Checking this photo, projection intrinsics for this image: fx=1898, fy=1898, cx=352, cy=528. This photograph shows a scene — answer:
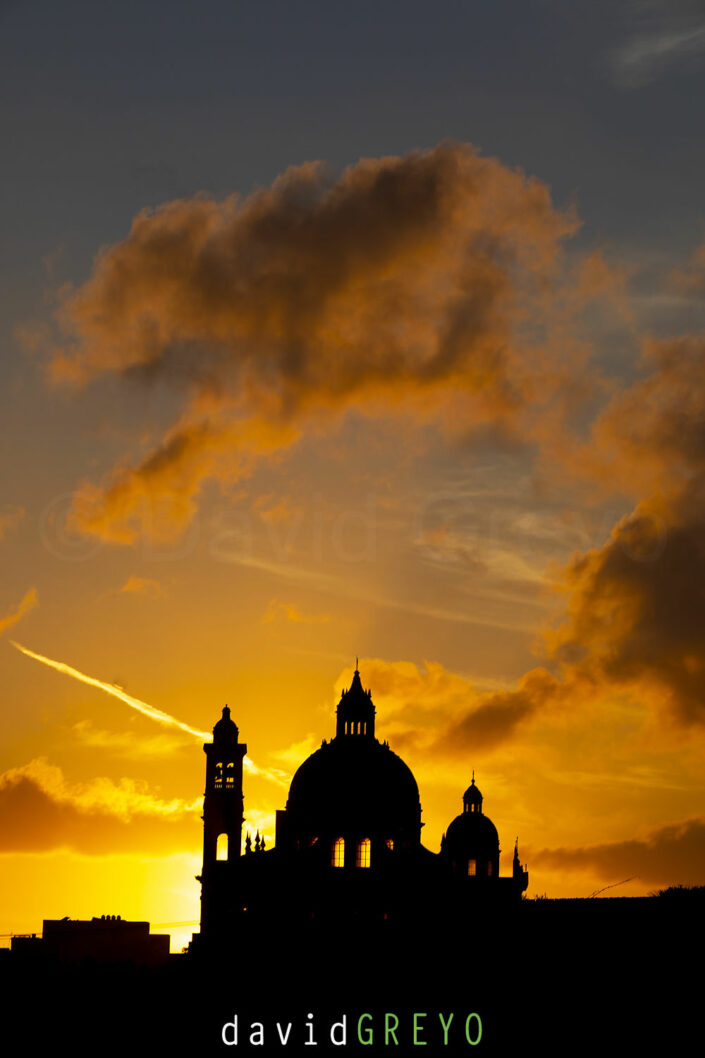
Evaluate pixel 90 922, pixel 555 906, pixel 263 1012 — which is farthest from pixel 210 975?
pixel 90 922

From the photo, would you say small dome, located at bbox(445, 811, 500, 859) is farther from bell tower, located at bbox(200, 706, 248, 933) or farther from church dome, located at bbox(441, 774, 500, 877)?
bell tower, located at bbox(200, 706, 248, 933)

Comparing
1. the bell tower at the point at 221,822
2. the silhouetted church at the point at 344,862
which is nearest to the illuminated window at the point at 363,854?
the silhouetted church at the point at 344,862

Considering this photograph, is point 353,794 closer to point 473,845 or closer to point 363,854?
point 363,854

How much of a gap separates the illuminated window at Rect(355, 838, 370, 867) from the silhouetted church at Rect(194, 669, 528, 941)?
6 centimetres

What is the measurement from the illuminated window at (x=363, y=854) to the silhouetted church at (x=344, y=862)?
0.06m

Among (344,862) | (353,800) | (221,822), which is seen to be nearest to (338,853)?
(344,862)

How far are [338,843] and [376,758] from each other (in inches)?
230

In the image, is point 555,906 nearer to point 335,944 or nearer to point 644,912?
point 644,912

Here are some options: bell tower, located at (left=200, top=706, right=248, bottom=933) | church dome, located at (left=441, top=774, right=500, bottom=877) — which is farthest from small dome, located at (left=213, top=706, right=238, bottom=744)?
Answer: church dome, located at (left=441, top=774, right=500, bottom=877)

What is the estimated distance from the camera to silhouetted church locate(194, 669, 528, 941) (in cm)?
11688

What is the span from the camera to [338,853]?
4643 inches

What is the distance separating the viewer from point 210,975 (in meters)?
115

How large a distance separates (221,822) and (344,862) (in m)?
9.25

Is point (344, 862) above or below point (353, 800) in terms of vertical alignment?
below
